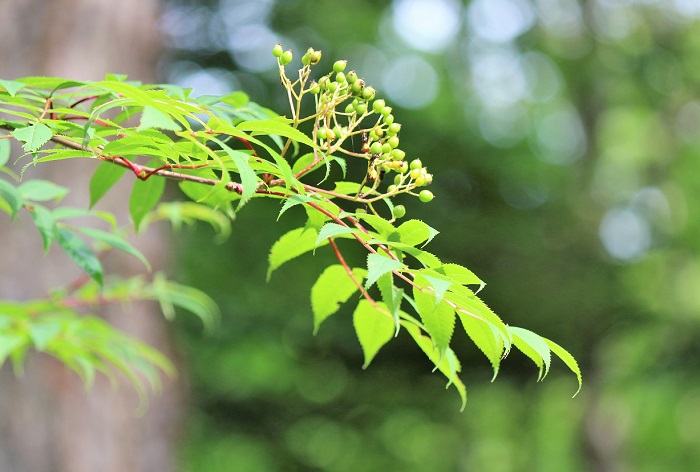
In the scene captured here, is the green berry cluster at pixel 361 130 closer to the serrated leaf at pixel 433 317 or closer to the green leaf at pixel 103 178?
the serrated leaf at pixel 433 317

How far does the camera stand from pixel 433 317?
0.74 m

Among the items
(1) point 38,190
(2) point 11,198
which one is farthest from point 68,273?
(2) point 11,198

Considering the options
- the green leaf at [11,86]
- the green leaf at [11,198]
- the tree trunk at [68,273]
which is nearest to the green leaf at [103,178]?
the green leaf at [11,198]

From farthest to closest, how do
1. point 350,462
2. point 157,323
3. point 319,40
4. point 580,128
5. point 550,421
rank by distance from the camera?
point 550,421 < point 350,462 < point 580,128 < point 319,40 < point 157,323

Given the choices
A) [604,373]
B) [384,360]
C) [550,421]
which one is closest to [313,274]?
[384,360]

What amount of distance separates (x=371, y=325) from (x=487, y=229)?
627 centimetres

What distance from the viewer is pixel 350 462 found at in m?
9.86

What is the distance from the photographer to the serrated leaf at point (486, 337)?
725mm

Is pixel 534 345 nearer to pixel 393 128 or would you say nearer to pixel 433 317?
pixel 433 317

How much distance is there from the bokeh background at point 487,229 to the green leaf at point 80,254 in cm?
469

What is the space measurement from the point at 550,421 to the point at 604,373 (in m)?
5.02

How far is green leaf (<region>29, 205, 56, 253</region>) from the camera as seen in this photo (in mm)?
952

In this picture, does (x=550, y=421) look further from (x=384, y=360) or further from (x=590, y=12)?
(x=590, y=12)

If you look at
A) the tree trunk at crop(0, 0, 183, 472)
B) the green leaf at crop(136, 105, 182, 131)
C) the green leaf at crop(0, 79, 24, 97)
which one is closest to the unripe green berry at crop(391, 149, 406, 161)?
the green leaf at crop(136, 105, 182, 131)
